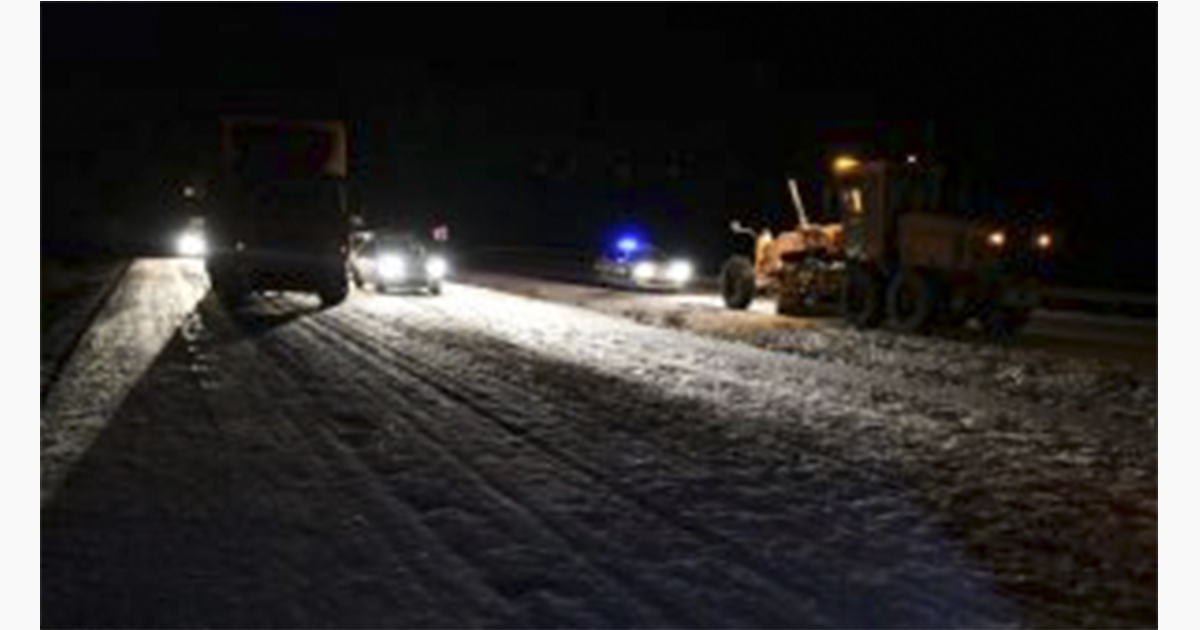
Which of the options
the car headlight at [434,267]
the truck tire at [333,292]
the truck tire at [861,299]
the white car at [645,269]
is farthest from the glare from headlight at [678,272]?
the truck tire at [333,292]

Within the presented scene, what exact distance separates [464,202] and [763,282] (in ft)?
182

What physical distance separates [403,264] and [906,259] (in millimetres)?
11635

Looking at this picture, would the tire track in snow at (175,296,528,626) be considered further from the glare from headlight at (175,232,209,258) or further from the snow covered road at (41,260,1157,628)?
the glare from headlight at (175,232,209,258)

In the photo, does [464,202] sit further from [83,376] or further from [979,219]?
[83,376]

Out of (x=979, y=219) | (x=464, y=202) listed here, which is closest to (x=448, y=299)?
(x=979, y=219)

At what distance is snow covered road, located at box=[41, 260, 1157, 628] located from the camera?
6.53m

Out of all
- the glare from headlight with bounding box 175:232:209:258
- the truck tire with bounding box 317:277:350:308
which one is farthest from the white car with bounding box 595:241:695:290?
the glare from headlight with bounding box 175:232:209:258

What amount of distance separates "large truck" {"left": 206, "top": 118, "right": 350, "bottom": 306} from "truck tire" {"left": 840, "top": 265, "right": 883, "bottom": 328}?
9190 millimetres

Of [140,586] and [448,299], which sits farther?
[448,299]

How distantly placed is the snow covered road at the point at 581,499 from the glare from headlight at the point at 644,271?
836 inches

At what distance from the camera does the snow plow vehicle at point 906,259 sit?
21891mm

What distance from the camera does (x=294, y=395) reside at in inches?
519

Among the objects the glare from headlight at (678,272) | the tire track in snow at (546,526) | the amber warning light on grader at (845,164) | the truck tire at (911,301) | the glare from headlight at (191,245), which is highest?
the amber warning light on grader at (845,164)

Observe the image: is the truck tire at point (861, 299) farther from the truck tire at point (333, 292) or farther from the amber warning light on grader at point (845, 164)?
the truck tire at point (333, 292)
